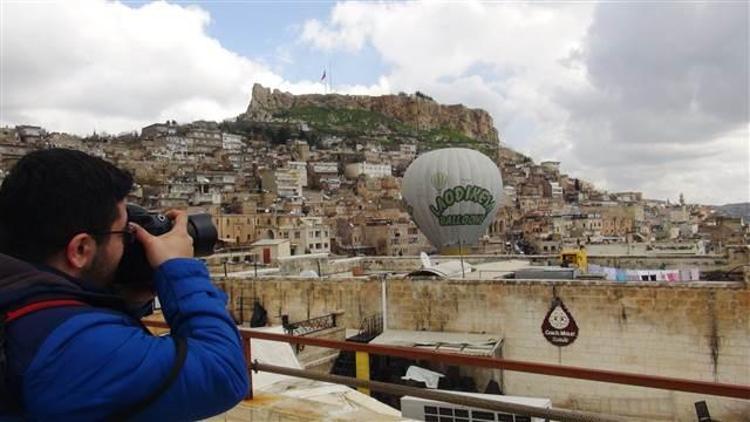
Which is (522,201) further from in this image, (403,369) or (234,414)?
(234,414)

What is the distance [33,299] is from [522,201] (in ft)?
335

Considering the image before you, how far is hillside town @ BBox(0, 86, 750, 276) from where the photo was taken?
176ft

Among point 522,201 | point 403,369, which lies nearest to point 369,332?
point 403,369

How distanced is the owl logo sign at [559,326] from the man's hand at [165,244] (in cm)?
1355

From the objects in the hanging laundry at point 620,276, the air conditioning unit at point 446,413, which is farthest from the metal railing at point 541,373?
the hanging laundry at point 620,276

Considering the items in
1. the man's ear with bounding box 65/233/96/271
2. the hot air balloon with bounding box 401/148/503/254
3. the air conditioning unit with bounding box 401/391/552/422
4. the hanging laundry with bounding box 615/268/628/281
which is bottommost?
the air conditioning unit with bounding box 401/391/552/422

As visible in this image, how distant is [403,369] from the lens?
14.2m

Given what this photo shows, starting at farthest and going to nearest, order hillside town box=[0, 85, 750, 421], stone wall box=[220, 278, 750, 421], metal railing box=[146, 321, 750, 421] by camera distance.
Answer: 1. stone wall box=[220, 278, 750, 421]
2. hillside town box=[0, 85, 750, 421]
3. metal railing box=[146, 321, 750, 421]

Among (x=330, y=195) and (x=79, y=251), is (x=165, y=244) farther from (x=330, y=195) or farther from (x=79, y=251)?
(x=330, y=195)

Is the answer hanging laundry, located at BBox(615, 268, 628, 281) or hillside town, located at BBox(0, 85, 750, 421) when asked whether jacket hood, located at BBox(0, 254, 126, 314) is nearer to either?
hillside town, located at BBox(0, 85, 750, 421)

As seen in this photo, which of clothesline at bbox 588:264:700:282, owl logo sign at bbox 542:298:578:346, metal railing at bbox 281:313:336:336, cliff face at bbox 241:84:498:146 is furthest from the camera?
cliff face at bbox 241:84:498:146

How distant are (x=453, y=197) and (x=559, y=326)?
14.3 metres

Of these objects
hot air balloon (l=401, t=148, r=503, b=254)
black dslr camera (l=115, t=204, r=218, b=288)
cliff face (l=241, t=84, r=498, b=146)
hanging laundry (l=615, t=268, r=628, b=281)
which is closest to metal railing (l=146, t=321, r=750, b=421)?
black dslr camera (l=115, t=204, r=218, b=288)

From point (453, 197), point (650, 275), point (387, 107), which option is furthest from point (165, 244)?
point (387, 107)
